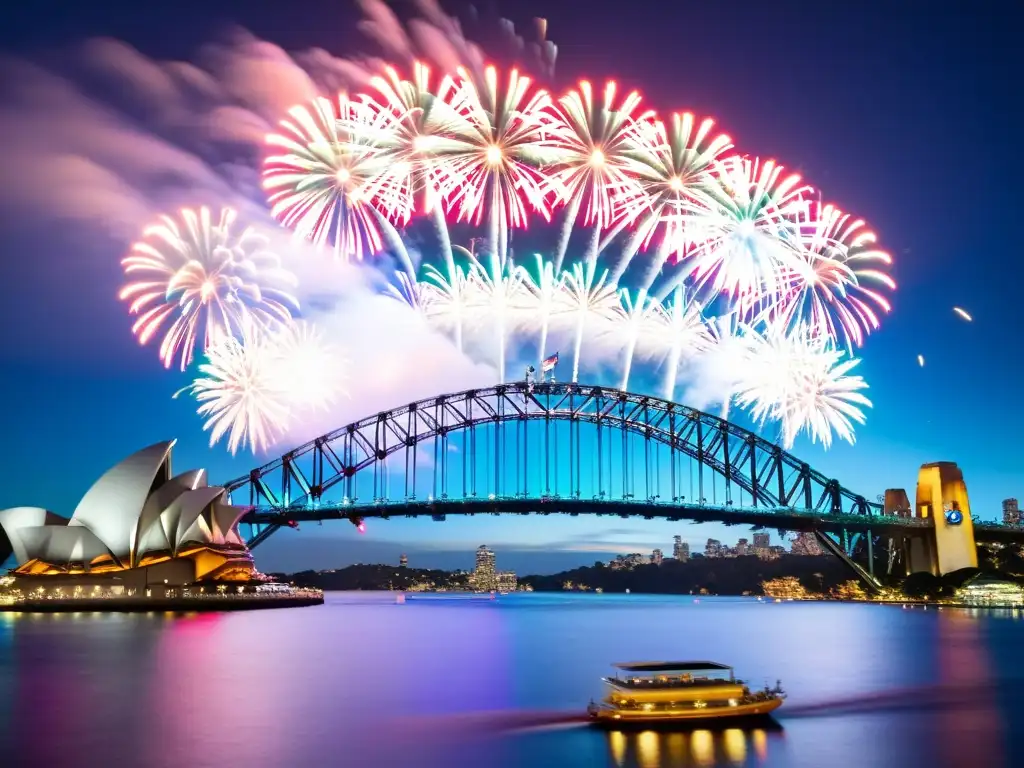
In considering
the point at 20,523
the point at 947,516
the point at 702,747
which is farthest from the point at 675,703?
the point at 947,516

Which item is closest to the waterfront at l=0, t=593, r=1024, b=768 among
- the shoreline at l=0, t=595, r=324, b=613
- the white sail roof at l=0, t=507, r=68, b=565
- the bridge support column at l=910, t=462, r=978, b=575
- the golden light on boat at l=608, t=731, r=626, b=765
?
the golden light on boat at l=608, t=731, r=626, b=765

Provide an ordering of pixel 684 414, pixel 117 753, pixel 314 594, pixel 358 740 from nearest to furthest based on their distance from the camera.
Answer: pixel 117 753
pixel 358 740
pixel 684 414
pixel 314 594

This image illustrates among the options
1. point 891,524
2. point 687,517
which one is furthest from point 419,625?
point 891,524

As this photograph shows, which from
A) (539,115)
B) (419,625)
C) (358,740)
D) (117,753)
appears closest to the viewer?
(117,753)

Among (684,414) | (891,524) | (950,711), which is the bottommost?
(950,711)

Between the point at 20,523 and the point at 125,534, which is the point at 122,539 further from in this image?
the point at 20,523

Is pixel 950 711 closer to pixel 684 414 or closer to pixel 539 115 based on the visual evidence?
pixel 539 115

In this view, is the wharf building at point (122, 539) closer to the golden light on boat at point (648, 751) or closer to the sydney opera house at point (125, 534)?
the sydney opera house at point (125, 534)
